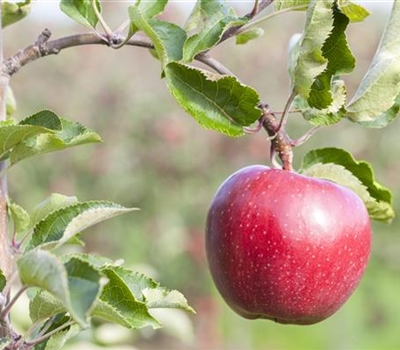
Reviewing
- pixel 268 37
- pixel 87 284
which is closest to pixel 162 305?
pixel 87 284

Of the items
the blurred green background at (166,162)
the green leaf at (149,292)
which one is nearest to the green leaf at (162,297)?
the green leaf at (149,292)

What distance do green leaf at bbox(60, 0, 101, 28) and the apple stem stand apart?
0.24 meters

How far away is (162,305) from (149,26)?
1.00ft

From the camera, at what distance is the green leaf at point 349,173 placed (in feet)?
3.99

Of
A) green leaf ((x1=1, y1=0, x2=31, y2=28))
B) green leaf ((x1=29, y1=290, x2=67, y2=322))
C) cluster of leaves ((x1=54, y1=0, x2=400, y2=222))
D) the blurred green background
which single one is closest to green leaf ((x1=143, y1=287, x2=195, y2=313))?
green leaf ((x1=29, y1=290, x2=67, y2=322))

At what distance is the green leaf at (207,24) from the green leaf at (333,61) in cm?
10

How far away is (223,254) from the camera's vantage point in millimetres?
1145

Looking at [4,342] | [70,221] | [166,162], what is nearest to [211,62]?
[70,221]

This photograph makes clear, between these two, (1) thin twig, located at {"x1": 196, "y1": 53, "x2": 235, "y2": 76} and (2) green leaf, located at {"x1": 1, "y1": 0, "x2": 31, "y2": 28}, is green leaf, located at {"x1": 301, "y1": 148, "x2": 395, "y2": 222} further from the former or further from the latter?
(2) green leaf, located at {"x1": 1, "y1": 0, "x2": 31, "y2": 28}

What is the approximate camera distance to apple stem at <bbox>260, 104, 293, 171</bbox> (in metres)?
1.06

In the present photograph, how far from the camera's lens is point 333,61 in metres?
0.98

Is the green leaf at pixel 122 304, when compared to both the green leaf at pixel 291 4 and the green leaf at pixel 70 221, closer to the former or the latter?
the green leaf at pixel 70 221

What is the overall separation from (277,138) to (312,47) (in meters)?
0.19

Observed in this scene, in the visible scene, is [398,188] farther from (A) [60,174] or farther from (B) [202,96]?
(B) [202,96]
